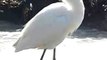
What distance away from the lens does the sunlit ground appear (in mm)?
6137

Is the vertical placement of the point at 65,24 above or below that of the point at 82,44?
above

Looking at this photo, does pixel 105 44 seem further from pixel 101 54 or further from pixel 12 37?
pixel 12 37

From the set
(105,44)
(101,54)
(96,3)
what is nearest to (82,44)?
(105,44)

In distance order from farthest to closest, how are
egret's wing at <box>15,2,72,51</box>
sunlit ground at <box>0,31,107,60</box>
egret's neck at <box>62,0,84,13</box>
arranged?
sunlit ground at <box>0,31,107,60</box> → egret's neck at <box>62,0,84,13</box> → egret's wing at <box>15,2,72,51</box>

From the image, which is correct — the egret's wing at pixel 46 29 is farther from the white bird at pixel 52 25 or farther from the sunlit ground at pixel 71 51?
the sunlit ground at pixel 71 51

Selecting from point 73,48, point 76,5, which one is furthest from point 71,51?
point 76,5

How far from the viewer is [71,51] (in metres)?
A: 6.63

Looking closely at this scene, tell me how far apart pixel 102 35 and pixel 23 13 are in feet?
9.35

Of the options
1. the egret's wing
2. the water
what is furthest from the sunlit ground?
the egret's wing

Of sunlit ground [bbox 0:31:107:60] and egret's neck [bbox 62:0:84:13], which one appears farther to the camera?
sunlit ground [bbox 0:31:107:60]

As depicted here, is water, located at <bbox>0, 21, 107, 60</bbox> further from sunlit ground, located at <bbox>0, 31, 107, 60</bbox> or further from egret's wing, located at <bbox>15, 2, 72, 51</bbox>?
egret's wing, located at <bbox>15, 2, 72, 51</bbox>

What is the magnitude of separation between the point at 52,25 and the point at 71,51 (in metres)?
2.38

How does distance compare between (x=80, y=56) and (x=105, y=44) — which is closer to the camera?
(x=80, y=56)

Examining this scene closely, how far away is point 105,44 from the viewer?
287 inches
